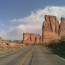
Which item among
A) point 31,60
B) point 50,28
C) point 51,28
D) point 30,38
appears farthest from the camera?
point 30,38

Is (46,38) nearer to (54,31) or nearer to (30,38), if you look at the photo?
(54,31)

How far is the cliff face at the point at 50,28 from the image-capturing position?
147375 mm

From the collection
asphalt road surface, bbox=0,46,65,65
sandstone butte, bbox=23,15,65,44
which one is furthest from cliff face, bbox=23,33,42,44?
asphalt road surface, bbox=0,46,65,65

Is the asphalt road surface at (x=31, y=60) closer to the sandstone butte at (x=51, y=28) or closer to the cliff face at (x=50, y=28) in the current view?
the sandstone butte at (x=51, y=28)

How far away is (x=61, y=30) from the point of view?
14850 cm

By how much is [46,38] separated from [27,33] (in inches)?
2051

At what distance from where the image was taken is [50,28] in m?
150

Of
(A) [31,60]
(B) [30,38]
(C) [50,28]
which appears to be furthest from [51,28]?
(A) [31,60]

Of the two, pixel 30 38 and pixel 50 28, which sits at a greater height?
pixel 50 28

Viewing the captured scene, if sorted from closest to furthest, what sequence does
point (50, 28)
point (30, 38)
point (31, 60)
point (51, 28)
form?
point (31, 60), point (51, 28), point (50, 28), point (30, 38)

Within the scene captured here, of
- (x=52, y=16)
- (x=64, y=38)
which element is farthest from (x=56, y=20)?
(x=64, y=38)

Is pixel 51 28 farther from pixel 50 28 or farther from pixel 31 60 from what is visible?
pixel 31 60

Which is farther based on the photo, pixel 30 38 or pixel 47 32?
pixel 30 38

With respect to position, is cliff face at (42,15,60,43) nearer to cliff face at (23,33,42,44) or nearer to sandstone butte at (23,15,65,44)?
sandstone butte at (23,15,65,44)
